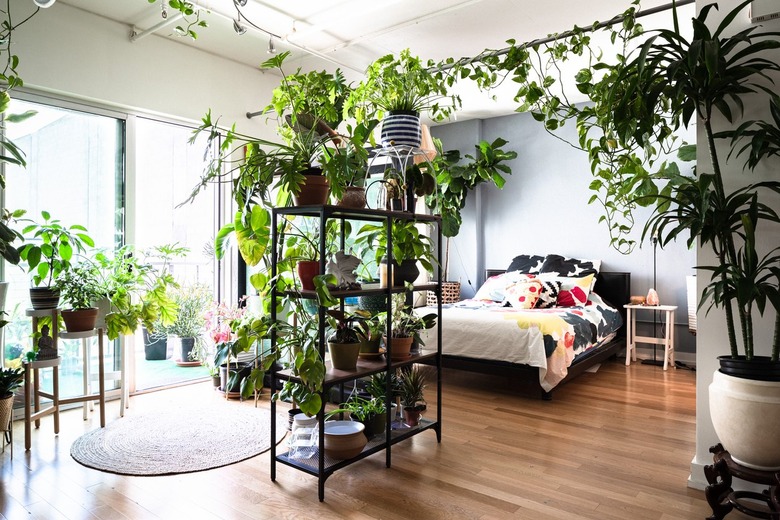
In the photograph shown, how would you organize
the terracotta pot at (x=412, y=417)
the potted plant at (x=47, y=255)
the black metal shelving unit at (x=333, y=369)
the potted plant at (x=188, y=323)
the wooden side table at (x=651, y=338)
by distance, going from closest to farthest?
1. the black metal shelving unit at (x=333, y=369)
2. the terracotta pot at (x=412, y=417)
3. the potted plant at (x=47, y=255)
4. the wooden side table at (x=651, y=338)
5. the potted plant at (x=188, y=323)

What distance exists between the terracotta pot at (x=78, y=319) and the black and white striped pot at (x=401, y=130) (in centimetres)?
213

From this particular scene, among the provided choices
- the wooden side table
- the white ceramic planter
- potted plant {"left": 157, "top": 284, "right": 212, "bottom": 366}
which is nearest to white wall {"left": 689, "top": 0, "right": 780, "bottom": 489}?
the white ceramic planter

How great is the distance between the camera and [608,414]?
369 cm

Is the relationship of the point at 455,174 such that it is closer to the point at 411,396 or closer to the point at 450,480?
the point at 411,396

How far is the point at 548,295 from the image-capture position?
5.18 meters

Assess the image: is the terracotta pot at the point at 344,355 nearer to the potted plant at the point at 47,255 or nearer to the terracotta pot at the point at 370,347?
the terracotta pot at the point at 370,347

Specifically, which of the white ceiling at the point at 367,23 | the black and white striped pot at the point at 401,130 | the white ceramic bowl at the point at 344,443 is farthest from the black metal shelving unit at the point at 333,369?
the white ceiling at the point at 367,23

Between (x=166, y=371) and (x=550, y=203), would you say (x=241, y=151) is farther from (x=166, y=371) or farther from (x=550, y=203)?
(x=550, y=203)

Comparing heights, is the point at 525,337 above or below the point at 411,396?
above

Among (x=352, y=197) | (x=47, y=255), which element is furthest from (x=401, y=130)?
(x=47, y=255)

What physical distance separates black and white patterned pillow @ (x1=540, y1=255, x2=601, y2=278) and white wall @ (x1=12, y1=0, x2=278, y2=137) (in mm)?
3207

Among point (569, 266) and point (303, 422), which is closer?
point (303, 422)

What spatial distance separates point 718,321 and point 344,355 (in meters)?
1.71

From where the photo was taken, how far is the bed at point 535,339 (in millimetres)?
4000
